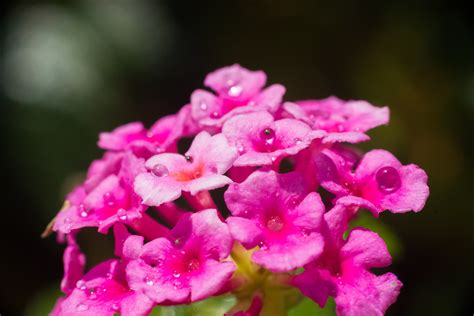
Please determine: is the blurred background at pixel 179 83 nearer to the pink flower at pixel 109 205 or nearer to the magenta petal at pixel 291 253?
the pink flower at pixel 109 205

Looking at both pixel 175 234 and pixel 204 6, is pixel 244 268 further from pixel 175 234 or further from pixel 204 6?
pixel 204 6

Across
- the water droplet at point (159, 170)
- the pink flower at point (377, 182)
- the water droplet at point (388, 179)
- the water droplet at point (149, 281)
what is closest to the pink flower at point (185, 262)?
the water droplet at point (149, 281)

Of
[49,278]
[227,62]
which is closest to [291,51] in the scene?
[227,62]

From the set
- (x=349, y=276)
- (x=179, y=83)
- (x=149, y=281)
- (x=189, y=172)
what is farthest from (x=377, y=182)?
(x=179, y=83)

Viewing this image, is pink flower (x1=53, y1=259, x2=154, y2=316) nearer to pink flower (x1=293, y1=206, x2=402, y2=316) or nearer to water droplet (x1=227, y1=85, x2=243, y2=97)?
pink flower (x1=293, y1=206, x2=402, y2=316)

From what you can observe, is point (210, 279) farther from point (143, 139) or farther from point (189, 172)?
point (143, 139)
